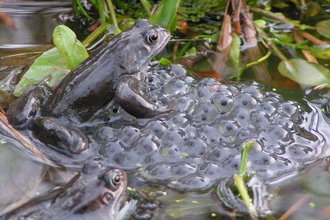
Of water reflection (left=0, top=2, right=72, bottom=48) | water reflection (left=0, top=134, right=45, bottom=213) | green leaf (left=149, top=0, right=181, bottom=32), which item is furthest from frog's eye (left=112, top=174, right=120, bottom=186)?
Answer: water reflection (left=0, top=2, right=72, bottom=48)

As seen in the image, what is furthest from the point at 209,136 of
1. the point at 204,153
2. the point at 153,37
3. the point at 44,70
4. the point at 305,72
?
the point at 44,70

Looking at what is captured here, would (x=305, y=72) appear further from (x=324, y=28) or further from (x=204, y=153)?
(x=204, y=153)

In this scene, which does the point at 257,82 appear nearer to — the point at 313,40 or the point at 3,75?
the point at 313,40

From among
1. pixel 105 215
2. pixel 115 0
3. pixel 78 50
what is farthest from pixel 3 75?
pixel 105 215

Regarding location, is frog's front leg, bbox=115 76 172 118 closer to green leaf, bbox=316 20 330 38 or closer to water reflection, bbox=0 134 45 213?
water reflection, bbox=0 134 45 213

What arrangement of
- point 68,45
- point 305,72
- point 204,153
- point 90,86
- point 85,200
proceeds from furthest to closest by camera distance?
point 305,72 < point 68,45 < point 90,86 < point 204,153 < point 85,200

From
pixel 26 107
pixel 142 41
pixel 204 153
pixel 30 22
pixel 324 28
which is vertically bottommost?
pixel 204 153

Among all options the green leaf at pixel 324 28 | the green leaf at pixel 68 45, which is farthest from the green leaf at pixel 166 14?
the green leaf at pixel 324 28

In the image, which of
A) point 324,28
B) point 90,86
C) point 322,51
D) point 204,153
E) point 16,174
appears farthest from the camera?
point 324,28

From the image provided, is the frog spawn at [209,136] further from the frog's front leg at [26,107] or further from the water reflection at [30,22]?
the water reflection at [30,22]
